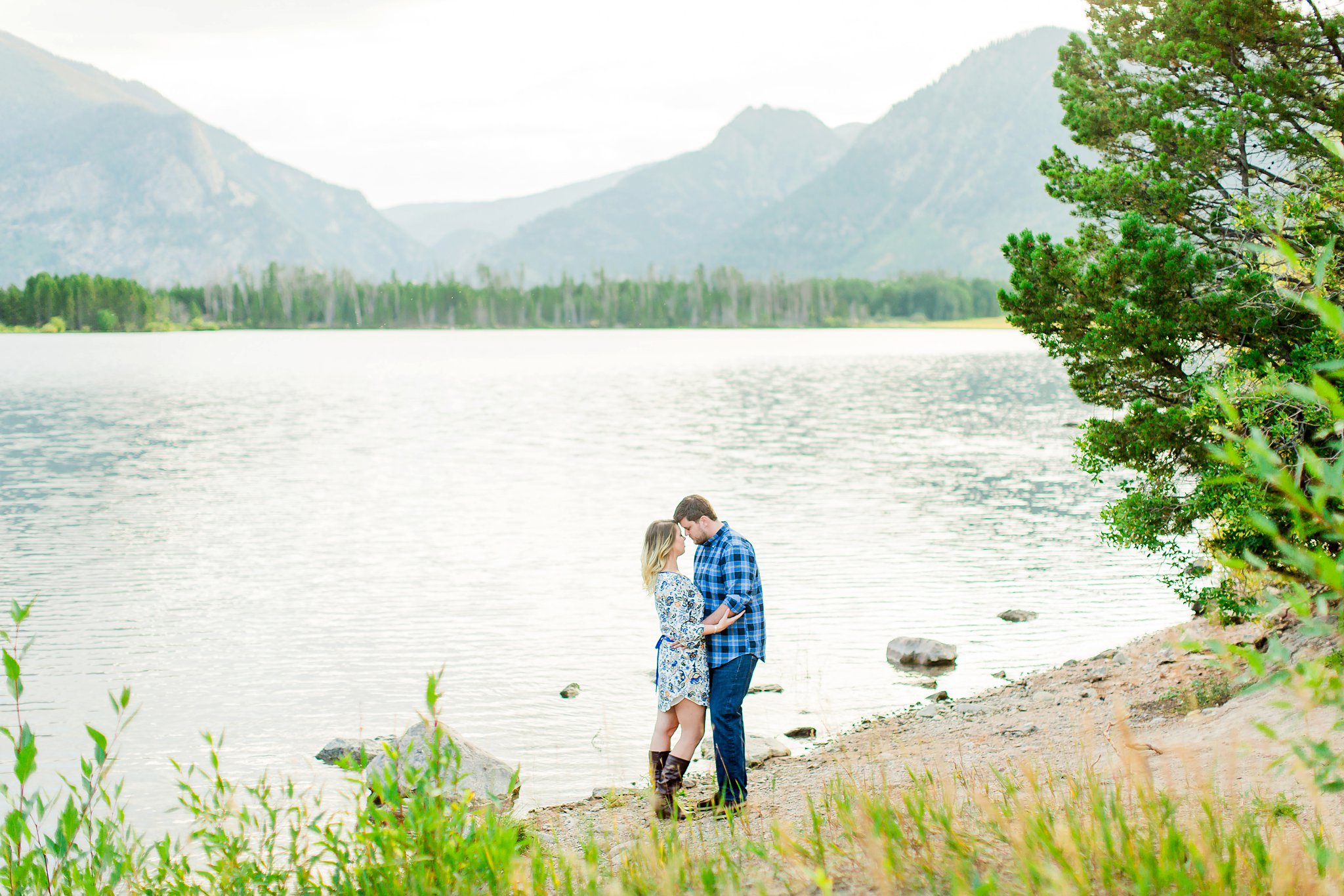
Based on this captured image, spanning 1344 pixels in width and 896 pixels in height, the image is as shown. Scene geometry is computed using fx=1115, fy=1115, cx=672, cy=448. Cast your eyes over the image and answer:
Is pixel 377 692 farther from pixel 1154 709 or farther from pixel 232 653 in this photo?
pixel 1154 709

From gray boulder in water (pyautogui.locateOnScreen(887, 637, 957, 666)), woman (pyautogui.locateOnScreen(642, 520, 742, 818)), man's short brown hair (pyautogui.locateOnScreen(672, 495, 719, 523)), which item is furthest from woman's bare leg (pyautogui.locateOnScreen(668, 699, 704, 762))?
gray boulder in water (pyautogui.locateOnScreen(887, 637, 957, 666))

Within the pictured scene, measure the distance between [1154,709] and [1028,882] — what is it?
335 inches

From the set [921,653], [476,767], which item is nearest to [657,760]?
[476,767]

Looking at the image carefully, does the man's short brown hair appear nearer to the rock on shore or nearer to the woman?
the woman

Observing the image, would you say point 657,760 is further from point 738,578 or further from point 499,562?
point 499,562

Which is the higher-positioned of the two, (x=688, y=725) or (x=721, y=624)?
(x=721, y=624)

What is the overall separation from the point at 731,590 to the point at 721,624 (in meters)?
0.29

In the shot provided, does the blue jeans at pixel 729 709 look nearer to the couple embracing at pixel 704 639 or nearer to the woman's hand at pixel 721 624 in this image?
the couple embracing at pixel 704 639

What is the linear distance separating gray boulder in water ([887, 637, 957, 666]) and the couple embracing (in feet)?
25.8

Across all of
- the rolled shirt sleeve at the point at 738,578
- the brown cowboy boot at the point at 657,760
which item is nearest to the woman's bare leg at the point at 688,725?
the brown cowboy boot at the point at 657,760

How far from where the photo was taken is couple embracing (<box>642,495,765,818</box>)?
8695 millimetres

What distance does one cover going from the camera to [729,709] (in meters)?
9.02

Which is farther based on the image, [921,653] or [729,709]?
[921,653]

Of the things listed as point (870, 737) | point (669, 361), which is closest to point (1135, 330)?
point (870, 737)
